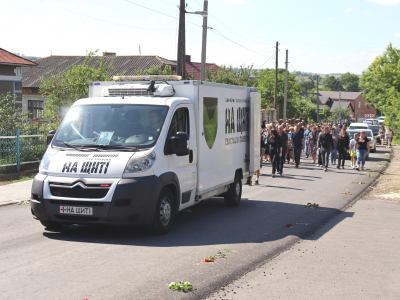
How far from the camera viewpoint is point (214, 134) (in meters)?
9.86

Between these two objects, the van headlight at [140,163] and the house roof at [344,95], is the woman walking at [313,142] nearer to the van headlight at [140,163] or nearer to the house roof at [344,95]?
the van headlight at [140,163]

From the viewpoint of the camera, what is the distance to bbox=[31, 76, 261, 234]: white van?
294 inches

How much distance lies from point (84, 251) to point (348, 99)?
145281 mm

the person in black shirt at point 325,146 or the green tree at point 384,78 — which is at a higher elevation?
the green tree at point 384,78

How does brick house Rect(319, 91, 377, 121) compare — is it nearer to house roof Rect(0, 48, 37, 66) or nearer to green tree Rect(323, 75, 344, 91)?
green tree Rect(323, 75, 344, 91)

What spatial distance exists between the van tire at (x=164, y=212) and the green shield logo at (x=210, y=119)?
5.61ft

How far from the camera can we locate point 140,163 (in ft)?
24.8

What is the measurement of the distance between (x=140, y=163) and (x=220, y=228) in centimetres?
215

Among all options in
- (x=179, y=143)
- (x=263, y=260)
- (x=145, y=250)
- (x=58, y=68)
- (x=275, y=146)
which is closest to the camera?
(x=263, y=260)

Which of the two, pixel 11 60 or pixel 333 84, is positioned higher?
pixel 333 84

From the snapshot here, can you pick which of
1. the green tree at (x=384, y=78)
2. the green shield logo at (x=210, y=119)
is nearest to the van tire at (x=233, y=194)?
the green shield logo at (x=210, y=119)

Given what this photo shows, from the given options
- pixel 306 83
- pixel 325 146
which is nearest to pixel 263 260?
pixel 325 146

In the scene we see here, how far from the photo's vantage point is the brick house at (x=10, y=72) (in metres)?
23.8

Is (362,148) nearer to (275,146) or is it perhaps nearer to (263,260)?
(275,146)
